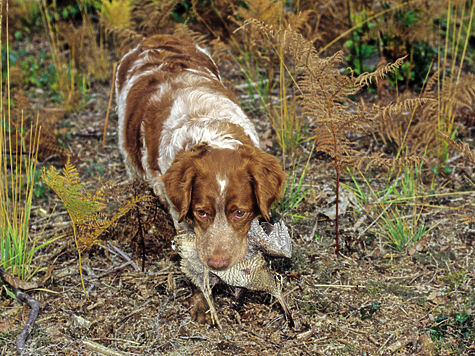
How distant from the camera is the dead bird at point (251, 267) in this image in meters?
2.71

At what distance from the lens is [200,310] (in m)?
2.97

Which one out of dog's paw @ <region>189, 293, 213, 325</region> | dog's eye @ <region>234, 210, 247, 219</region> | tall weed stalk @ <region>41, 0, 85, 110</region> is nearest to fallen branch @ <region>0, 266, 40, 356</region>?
dog's paw @ <region>189, 293, 213, 325</region>

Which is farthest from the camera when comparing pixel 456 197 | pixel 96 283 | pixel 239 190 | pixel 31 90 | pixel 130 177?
pixel 31 90

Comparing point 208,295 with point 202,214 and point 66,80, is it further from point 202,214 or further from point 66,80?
point 66,80

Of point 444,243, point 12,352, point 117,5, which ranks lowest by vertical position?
point 12,352

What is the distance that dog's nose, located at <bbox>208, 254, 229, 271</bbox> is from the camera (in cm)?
262

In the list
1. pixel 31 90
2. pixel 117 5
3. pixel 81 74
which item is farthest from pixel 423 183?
pixel 31 90

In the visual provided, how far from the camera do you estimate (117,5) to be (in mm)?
5227

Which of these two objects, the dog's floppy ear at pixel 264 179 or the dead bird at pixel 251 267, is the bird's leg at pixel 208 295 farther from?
the dog's floppy ear at pixel 264 179

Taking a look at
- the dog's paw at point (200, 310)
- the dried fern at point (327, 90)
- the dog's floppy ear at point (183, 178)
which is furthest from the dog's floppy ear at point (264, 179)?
the dog's paw at point (200, 310)

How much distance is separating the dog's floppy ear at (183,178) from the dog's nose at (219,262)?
1.01 ft

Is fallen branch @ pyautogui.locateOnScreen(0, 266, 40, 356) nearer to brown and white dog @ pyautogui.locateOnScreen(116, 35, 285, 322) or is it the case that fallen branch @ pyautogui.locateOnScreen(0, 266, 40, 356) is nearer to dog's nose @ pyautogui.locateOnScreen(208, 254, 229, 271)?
brown and white dog @ pyautogui.locateOnScreen(116, 35, 285, 322)

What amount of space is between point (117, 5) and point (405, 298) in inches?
161

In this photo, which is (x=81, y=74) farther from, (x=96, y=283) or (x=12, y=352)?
(x=12, y=352)
